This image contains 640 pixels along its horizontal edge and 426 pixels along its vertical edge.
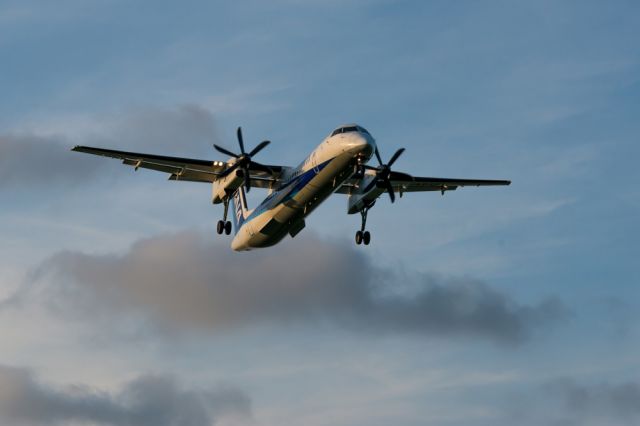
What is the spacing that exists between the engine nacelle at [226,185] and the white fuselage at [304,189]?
5.35 feet

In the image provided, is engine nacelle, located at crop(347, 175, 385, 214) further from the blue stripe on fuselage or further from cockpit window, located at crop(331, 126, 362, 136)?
cockpit window, located at crop(331, 126, 362, 136)

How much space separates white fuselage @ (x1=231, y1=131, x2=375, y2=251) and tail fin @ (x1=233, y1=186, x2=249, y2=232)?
2.38m

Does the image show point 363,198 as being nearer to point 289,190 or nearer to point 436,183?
point 436,183

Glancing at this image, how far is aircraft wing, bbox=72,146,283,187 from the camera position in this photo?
56.7 meters

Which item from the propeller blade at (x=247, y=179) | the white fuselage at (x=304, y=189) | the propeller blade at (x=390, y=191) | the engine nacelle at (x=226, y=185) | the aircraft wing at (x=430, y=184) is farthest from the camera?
the aircraft wing at (x=430, y=184)

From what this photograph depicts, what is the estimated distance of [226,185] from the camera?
5778cm

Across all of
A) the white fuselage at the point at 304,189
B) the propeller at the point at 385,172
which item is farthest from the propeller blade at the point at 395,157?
the white fuselage at the point at 304,189

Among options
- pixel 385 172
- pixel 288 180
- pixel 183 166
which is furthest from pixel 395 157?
pixel 183 166

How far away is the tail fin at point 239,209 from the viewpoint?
61219mm

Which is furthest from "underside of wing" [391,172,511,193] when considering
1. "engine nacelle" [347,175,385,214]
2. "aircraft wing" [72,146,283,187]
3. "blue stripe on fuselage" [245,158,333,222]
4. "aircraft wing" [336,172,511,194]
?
"blue stripe on fuselage" [245,158,333,222]

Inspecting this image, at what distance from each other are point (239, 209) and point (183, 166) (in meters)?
4.89

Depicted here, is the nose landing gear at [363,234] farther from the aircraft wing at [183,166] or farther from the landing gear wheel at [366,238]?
the aircraft wing at [183,166]

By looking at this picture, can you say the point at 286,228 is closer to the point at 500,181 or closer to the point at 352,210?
the point at 352,210

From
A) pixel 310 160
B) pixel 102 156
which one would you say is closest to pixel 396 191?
pixel 310 160
